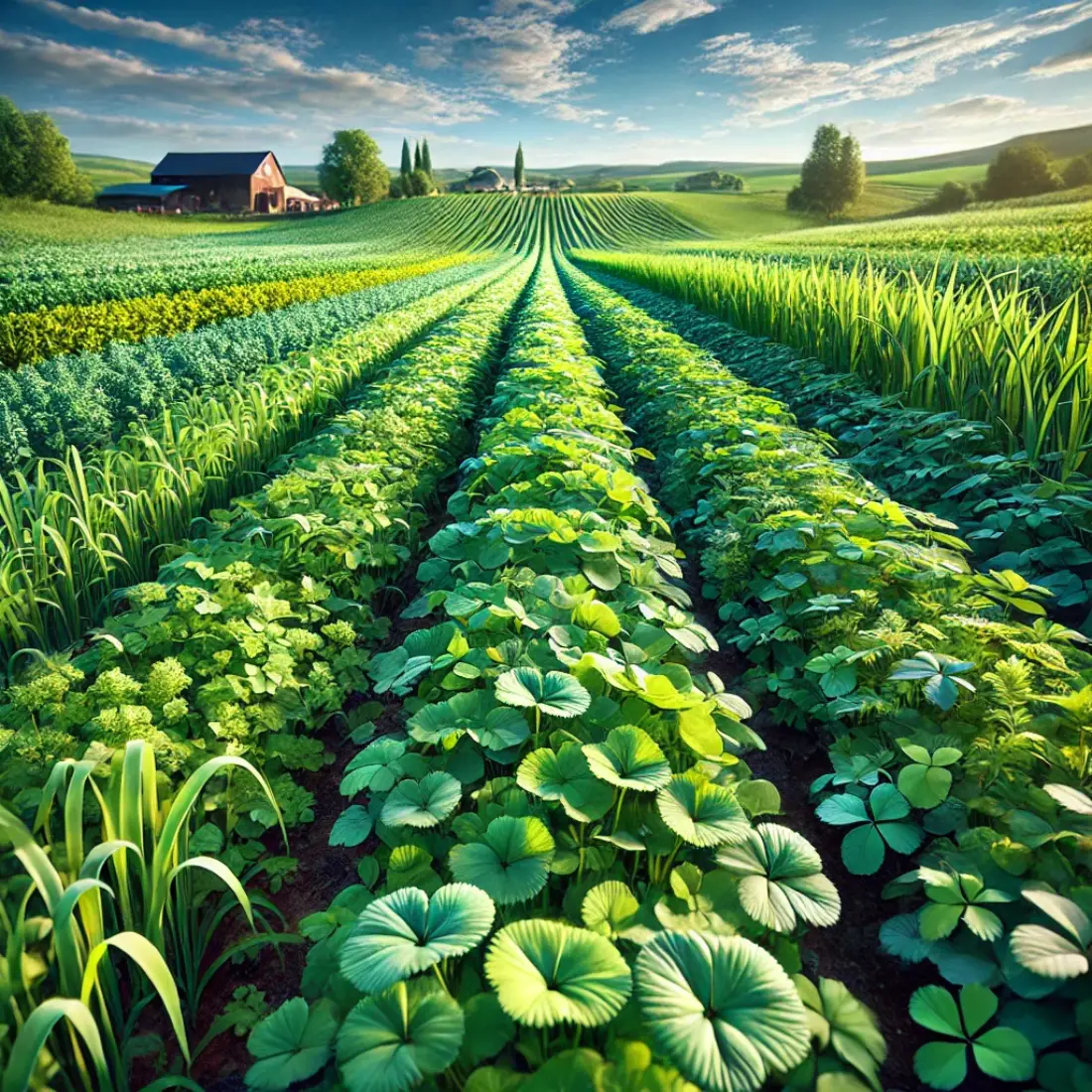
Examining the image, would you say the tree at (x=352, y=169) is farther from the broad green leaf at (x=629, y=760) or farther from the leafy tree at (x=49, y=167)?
the broad green leaf at (x=629, y=760)

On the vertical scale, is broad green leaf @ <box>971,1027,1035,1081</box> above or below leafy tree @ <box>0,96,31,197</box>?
below

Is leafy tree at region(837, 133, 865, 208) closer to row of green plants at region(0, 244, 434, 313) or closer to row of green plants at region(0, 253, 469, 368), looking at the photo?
row of green plants at region(0, 244, 434, 313)

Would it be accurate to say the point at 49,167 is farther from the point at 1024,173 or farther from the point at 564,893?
the point at 1024,173

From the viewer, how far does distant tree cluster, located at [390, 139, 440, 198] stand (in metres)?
89.9

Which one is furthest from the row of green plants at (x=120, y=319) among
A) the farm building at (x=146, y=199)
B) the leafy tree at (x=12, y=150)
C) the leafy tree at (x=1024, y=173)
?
the farm building at (x=146, y=199)

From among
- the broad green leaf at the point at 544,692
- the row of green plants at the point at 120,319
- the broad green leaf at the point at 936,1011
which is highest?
the row of green plants at the point at 120,319

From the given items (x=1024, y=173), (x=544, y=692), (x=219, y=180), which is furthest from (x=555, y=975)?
(x=219, y=180)

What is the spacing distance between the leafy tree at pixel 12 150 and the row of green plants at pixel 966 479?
84947 millimetres

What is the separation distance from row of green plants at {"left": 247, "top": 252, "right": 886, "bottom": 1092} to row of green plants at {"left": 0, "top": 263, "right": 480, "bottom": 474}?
3.95 meters

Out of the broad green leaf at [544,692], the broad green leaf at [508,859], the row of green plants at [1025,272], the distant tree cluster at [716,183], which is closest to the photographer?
the broad green leaf at [508,859]

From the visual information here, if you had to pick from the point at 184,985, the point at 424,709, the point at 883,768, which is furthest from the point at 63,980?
the point at 883,768

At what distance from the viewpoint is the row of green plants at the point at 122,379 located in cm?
475

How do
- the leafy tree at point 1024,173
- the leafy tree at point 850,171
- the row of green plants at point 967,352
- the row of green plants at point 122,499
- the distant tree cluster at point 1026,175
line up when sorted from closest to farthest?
the row of green plants at point 122,499, the row of green plants at point 967,352, the distant tree cluster at point 1026,175, the leafy tree at point 1024,173, the leafy tree at point 850,171

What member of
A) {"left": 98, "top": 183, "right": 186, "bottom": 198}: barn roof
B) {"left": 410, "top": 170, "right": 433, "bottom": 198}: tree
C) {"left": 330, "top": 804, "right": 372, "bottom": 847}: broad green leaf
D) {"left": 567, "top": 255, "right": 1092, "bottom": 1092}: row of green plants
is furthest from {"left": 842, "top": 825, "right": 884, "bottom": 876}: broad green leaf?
{"left": 410, "top": 170, "right": 433, "bottom": 198}: tree
